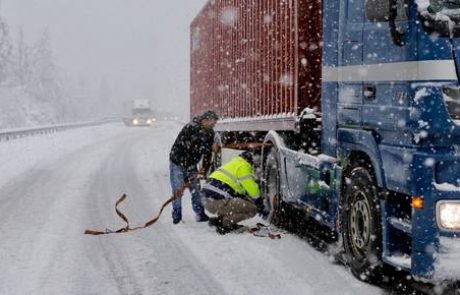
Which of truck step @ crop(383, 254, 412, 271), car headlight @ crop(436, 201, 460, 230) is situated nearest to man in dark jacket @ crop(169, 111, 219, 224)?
truck step @ crop(383, 254, 412, 271)

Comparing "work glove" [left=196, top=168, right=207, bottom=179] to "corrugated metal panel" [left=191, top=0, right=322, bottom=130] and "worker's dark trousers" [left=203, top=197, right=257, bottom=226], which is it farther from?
"corrugated metal panel" [left=191, top=0, right=322, bottom=130]

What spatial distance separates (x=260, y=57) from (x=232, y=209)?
2.73 meters

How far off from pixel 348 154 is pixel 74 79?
462 ft

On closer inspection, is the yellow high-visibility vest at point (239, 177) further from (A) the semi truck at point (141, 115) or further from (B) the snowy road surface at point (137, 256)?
(A) the semi truck at point (141, 115)

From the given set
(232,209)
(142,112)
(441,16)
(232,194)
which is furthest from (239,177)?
(142,112)

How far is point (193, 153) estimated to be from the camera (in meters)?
8.85

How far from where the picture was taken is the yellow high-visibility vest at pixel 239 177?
800 cm

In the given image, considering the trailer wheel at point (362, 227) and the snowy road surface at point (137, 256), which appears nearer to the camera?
the trailer wheel at point (362, 227)

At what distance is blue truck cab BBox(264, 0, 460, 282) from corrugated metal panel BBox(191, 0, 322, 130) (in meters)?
0.97

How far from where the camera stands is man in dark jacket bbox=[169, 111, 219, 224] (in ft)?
28.7

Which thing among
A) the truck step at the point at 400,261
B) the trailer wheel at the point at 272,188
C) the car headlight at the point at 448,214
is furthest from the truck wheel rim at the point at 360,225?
the trailer wheel at the point at 272,188

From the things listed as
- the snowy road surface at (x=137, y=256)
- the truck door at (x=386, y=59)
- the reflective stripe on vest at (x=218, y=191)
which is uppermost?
the truck door at (x=386, y=59)

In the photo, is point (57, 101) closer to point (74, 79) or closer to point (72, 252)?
point (74, 79)

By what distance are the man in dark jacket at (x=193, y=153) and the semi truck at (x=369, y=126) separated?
2.79ft
